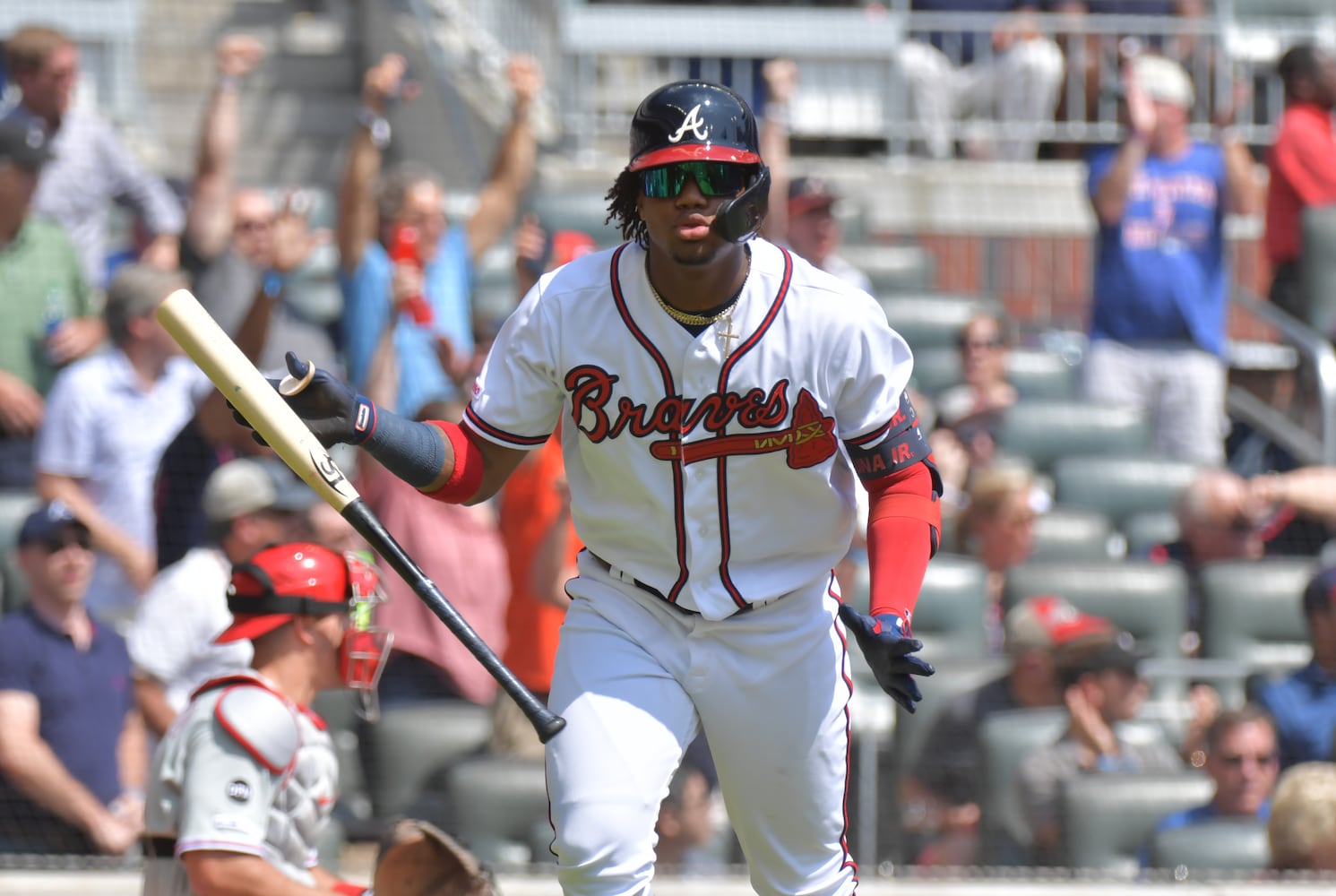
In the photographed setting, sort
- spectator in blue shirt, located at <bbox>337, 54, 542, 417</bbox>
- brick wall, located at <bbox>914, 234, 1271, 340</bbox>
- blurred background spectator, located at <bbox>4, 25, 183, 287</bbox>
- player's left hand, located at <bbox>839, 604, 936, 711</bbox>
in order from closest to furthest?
1. player's left hand, located at <bbox>839, 604, 936, 711</bbox>
2. spectator in blue shirt, located at <bbox>337, 54, 542, 417</bbox>
3. blurred background spectator, located at <bbox>4, 25, 183, 287</bbox>
4. brick wall, located at <bbox>914, 234, 1271, 340</bbox>

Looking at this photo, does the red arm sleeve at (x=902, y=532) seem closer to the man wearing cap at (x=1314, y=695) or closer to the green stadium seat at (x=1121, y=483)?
the man wearing cap at (x=1314, y=695)

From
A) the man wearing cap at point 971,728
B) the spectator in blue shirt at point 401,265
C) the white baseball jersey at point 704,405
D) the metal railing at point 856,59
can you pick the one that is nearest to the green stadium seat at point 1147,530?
the man wearing cap at point 971,728

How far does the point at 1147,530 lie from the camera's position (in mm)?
6742

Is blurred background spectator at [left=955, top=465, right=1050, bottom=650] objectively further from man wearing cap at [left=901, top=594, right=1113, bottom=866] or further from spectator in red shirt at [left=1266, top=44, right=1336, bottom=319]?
spectator in red shirt at [left=1266, top=44, right=1336, bottom=319]

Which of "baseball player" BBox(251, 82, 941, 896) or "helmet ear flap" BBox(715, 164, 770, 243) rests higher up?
"helmet ear flap" BBox(715, 164, 770, 243)

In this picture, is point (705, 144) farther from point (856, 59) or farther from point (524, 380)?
point (856, 59)

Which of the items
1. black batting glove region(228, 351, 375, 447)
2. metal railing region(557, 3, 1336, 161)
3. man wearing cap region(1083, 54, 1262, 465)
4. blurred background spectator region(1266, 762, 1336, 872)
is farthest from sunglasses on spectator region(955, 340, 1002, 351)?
black batting glove region(228, 351, 375, 447)

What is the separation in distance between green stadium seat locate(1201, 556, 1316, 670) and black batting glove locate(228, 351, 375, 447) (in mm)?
3665

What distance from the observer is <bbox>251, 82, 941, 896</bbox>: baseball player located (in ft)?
10.3

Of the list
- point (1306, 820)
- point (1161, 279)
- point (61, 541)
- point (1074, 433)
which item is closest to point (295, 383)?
point (61, 541)

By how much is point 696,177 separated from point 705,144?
6cm

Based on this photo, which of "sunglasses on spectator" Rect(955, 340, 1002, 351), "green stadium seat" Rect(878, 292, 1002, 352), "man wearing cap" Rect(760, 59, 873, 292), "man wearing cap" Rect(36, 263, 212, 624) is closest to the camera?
"man wearing cap" Rect(36, 263, 212, 624)

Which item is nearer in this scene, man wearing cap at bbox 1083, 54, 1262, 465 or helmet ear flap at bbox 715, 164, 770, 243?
helmet ear flap at bbox 715, 164, 770, 243

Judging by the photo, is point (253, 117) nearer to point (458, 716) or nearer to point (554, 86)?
point (554, 86)
